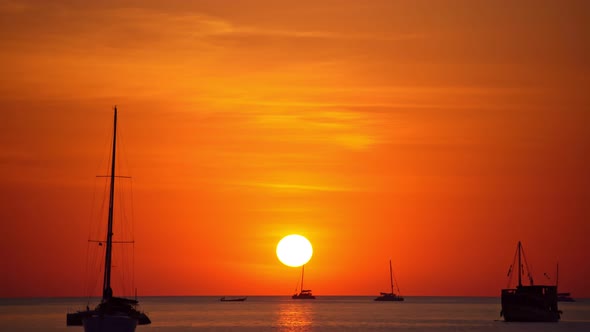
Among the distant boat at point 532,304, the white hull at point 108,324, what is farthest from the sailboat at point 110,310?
the distant boat at point 532,304

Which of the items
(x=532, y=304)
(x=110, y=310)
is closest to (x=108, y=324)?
(x=110, y=310)

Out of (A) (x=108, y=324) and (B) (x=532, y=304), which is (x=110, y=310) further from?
(B) (x=532, y=304)

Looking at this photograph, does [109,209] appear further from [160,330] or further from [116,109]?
[160,330]

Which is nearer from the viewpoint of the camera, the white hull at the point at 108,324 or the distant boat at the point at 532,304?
the white hull at the point at 108,324

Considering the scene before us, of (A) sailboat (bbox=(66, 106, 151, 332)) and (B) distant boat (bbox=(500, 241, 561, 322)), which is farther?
(B) distant boat (bbox=(500, 241, 561, 322))

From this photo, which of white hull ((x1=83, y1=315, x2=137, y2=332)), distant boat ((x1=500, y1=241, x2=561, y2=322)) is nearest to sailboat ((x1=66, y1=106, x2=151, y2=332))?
white hull ((x1=83, y1=315, x2=137, y2=332))

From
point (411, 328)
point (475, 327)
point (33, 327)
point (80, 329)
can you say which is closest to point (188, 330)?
point (80, 329)

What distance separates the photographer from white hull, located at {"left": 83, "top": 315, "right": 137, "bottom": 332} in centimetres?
8725

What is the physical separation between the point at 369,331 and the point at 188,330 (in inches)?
1055

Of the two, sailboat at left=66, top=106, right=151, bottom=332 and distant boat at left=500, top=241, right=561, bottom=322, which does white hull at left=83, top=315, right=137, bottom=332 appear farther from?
distant boat at left=500, top=241, right=561, bottom=322

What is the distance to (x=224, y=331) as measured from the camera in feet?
467

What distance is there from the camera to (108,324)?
87.4 m

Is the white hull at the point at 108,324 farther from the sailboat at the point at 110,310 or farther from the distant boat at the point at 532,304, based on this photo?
the distant boat at the point at 532,304

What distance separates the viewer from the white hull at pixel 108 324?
286 feet
